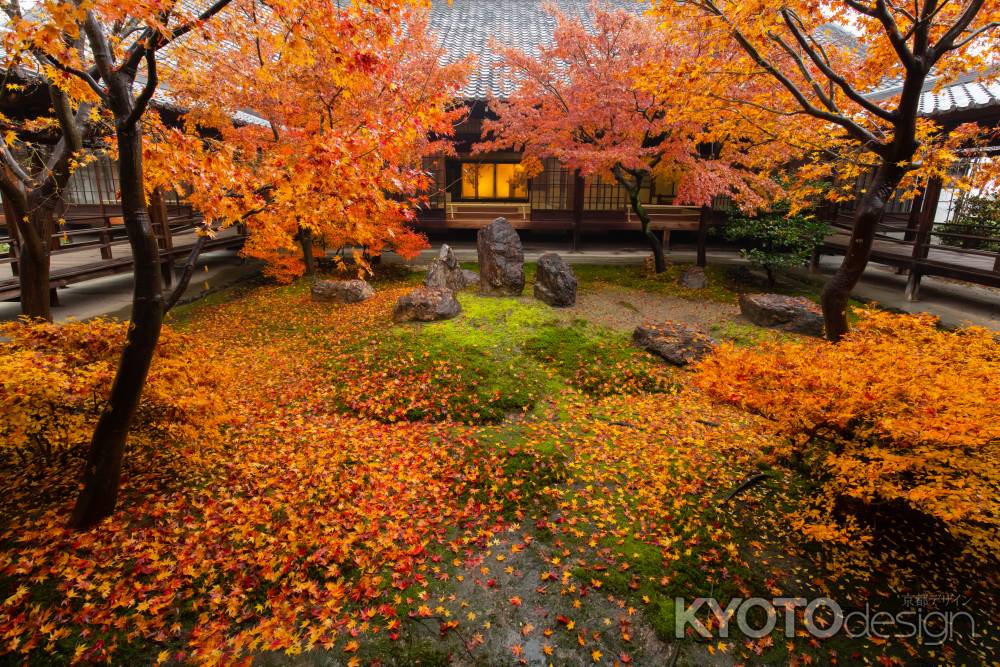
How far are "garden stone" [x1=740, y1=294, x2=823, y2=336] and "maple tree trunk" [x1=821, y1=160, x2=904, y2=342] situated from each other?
15.3ft

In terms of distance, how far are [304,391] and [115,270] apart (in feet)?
27.0

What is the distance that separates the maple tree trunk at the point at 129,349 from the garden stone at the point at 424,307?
6516mm

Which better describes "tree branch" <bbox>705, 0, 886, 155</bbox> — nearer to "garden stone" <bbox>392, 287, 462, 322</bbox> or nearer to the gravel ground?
the gravel ground

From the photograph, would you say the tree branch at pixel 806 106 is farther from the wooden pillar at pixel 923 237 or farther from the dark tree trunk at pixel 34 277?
the dark tree trunk at pixel 34 277

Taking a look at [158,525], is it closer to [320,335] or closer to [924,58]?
[320,335]

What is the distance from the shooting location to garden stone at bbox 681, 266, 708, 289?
14.5 meters

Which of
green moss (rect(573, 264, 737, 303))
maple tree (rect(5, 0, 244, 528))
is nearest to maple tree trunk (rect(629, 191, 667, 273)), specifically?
green moss (rect(573, 264, 737, 303))

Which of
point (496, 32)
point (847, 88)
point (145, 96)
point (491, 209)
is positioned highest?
point (496, 32)

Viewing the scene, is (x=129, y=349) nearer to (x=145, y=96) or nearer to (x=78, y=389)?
(x=78, y=389)

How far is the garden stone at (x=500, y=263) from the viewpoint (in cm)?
1217

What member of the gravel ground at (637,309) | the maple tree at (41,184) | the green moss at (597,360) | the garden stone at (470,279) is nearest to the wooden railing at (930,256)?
the gravel ground at (637,309)

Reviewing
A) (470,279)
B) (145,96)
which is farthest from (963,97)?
(145,96)

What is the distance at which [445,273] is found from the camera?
12.2 metres

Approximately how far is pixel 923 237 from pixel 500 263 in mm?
10961
